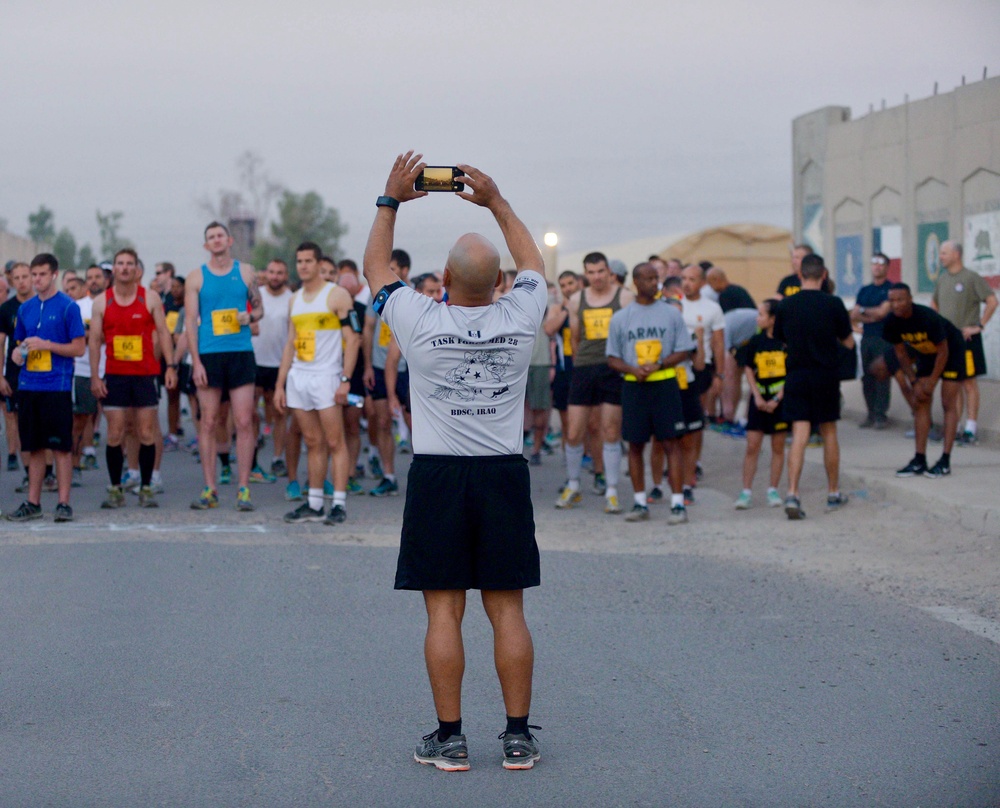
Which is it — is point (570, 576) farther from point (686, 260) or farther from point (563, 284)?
point (686, 260)

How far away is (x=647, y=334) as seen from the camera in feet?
34.3

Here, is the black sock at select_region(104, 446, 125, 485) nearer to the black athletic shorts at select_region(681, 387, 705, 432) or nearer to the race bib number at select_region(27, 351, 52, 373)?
the race bib number at select_region(27, 351, 52, 373)

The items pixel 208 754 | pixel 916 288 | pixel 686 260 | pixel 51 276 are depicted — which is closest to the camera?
pixel 208 754

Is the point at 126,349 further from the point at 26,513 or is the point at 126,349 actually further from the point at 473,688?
the point at 473,688

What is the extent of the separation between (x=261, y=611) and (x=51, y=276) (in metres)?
4.35

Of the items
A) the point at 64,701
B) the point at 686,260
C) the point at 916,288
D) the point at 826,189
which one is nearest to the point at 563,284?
the point at 916,288

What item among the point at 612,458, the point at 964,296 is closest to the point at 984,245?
the point at 964,296

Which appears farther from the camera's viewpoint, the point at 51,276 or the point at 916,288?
the point at 916,288

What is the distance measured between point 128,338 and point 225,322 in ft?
3.00

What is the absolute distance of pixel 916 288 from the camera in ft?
53.1

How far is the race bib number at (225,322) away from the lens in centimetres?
1056

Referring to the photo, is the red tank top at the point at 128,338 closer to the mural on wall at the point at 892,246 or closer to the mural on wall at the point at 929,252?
the mural on wall at the point at 929,252

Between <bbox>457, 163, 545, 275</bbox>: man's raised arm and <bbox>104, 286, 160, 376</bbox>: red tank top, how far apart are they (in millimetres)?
6637

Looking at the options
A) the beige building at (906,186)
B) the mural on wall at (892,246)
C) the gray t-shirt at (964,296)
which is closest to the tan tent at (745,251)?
the beige building at (906,186)
